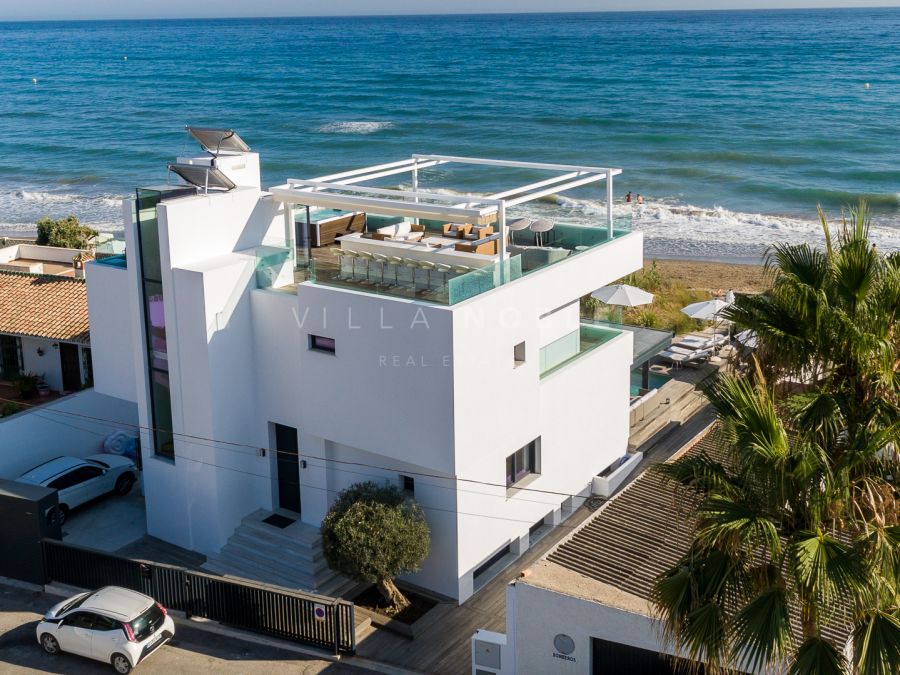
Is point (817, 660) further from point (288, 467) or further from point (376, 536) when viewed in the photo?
point (288, 467)

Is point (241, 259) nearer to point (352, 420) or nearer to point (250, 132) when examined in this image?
point (352, 420)

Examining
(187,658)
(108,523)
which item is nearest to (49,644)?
(187,658)

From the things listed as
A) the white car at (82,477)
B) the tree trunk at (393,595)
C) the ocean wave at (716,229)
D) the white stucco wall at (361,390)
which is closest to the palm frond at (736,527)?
the white stucco wall at (361,390)

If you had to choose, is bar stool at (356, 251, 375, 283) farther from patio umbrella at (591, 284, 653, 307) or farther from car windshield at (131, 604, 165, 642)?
patio umbrella at (591, 284, 653, 307)

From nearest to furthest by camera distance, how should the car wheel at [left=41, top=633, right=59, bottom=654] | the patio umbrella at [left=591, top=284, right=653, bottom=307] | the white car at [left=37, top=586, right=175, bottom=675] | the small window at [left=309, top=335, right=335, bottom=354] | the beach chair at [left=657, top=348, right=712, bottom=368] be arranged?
the white car at [left=37, top=586, right=175, bottom=675], the car wheel at [left=41, top=633, right=59, bottom=654], the small window at [left=309, top=335, right=335, bottom=354], the patio umbrella at [left=591, top=284, right=653, bottom=307], the beach chair at [left=657, top=348, right=712, bottom=368]

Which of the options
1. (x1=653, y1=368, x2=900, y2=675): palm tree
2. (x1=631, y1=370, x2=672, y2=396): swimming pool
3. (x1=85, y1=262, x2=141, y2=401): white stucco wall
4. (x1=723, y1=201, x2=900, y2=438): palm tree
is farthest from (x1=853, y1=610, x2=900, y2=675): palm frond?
(x1=631, y1=370, x2=672, y2=396): swimming pool

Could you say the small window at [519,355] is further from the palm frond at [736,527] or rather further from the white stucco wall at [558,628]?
the palm frond at [736,527]

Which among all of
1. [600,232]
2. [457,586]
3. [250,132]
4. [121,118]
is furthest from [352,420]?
[121,118]
